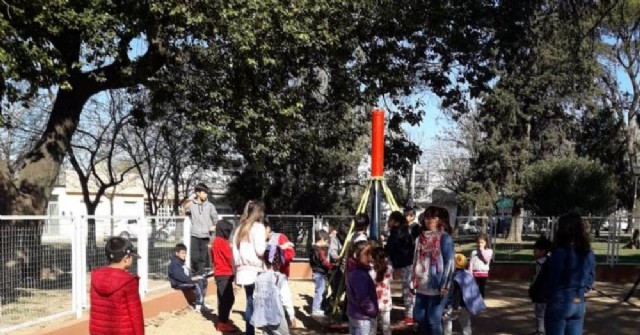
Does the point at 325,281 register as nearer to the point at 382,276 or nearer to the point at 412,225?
the point at 412,225

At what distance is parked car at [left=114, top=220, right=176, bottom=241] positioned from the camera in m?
10.1

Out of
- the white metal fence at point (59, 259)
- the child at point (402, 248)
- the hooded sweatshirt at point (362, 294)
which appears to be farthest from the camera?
the child at point (402, 248)

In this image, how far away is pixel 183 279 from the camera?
1106 centimetres

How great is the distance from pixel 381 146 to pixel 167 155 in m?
24.2

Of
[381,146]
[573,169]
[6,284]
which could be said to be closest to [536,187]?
[573,169]

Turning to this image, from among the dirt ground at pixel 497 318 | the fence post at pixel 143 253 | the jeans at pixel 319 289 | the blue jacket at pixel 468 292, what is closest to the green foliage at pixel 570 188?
the dirt ground at pixel 497 318

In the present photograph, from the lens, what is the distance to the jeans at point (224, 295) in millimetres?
9172

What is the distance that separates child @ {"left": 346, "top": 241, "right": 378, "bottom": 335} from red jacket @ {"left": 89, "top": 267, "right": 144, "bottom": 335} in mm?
2352

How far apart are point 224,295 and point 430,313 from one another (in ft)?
11.4

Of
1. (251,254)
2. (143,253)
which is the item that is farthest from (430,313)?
(143,253)

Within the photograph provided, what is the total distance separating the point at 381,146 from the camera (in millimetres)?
9781

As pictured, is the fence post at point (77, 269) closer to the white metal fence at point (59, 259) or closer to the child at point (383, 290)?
the white metal fence at point (59, 259)

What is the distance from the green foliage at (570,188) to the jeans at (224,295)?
26.2 m

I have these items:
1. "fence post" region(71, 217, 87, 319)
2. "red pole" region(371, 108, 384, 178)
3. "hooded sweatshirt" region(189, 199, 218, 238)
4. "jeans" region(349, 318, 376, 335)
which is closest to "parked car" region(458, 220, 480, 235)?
"hooded sweatshirt" region(189, 199, 218, 238)
